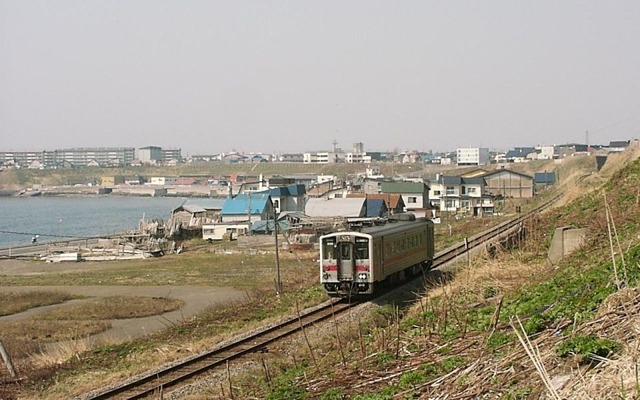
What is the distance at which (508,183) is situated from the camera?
70750 millimetres

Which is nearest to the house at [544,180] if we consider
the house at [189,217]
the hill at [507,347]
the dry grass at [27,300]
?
the house at [189,217]

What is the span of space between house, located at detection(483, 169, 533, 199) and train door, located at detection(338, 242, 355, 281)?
176 feet

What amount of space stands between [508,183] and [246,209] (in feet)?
84.8

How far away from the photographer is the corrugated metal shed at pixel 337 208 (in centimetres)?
5066

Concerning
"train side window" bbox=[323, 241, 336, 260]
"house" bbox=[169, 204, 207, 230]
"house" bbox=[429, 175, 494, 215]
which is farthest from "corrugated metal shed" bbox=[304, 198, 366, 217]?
"train side window" bbox=[323, 241, 336, 260]

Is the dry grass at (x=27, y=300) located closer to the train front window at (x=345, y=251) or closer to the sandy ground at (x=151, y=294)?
the sandy ground at (x=151, y=294)

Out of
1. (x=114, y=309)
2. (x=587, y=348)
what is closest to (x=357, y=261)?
(x=587, y=348)

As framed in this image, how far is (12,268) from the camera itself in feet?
152

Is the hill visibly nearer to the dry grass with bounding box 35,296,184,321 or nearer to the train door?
the train door

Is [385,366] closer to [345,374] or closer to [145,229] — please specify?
[345,374]

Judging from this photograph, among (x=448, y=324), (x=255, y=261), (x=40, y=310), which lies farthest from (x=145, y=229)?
(x=448, y=324)

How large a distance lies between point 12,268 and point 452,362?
43.4 metres

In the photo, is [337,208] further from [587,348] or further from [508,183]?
[587,348]

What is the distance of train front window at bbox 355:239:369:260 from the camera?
17.3 m
